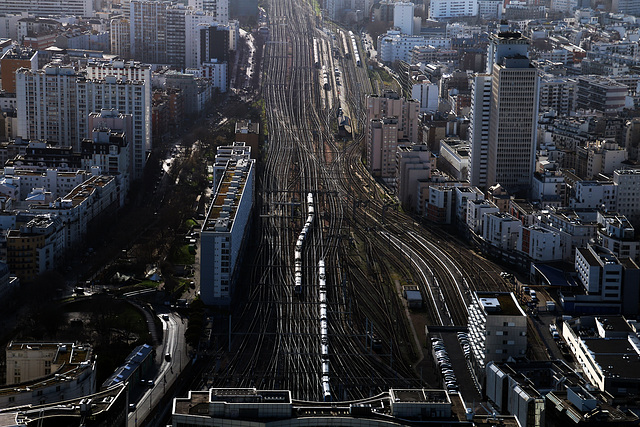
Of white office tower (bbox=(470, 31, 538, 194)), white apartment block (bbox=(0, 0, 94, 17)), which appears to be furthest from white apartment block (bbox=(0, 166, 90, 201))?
white apartment block (bbox=(0, 0, 94, 17))

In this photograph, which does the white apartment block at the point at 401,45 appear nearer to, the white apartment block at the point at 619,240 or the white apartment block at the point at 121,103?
the white apartment block at the point at 121,103

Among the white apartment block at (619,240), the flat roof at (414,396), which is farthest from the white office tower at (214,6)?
the flat roof at (414,396)

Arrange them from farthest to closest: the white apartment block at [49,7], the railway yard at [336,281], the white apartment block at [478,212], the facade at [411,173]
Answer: the white apartment block at [49,7] < the facade at [411,173] < the white apartment block at [478,212] < the railway yard at [336,281]

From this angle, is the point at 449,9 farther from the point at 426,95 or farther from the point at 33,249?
the point at 33,249

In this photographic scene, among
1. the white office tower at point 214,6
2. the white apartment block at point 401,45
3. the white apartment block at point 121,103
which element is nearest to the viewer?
the white apartment block at point 121,103

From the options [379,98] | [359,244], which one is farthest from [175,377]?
[379,98]

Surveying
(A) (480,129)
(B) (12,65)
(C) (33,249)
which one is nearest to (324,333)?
(C) (33,249)

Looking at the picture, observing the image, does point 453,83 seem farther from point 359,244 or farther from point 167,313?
point 167,313
